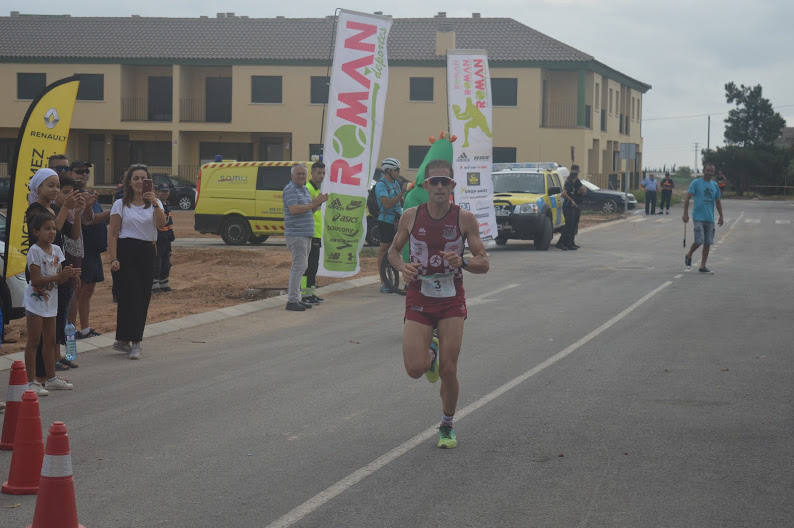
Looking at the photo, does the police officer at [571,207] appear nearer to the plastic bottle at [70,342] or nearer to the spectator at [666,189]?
the plastic bottle at [70,342]

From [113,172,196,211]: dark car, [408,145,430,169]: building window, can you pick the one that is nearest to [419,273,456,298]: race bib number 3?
[113,172,196,211]: dark car

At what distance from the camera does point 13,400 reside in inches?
275

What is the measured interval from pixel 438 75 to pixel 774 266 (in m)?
33.9

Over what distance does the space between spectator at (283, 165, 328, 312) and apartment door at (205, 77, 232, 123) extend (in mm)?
41947

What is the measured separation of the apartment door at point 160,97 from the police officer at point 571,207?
33.1m

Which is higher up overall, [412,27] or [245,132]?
[412,27]

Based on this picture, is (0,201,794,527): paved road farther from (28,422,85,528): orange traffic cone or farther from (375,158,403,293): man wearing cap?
(375,158,403,293): man wearing cap

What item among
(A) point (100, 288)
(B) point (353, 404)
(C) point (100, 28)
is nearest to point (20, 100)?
(C) point (100, 28)

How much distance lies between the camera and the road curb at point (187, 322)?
1105 centimetres

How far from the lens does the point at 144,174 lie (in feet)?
35.9

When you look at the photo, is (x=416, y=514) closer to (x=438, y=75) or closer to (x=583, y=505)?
(x=583, y=505)

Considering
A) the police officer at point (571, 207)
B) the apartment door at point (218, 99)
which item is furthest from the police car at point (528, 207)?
the apartment door at point (218, 99)

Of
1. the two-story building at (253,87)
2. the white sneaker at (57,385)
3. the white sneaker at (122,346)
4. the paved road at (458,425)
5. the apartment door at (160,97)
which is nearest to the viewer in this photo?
the paved road at (458,425)

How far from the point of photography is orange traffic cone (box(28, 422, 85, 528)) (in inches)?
199
